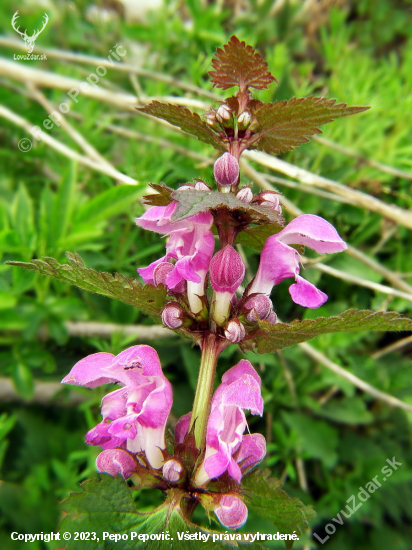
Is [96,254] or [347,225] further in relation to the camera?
[347,225]

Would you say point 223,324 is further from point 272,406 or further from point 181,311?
point 272,406

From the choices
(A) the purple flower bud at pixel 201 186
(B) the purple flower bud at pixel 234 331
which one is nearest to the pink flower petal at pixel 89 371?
(B) the purple flower bud at pixel 234 331

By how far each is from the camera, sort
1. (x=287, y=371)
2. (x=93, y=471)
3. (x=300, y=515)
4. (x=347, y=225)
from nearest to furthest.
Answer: (x=300, y=515) → (x=93, y=471) → (x=287, y=371) → (x=347, y=225)

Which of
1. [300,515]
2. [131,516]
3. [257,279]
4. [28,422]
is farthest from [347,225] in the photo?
[28,422]

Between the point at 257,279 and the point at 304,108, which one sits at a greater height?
the point at 304,108

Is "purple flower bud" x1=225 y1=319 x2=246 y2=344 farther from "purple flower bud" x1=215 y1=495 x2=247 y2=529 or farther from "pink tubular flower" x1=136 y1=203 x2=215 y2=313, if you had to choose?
"purple flower bud" x1=215 y1=495 x2=247 y2=529

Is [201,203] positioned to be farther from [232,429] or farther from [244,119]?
[232,429]

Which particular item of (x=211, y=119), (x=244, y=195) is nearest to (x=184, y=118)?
(x=211, y=119)

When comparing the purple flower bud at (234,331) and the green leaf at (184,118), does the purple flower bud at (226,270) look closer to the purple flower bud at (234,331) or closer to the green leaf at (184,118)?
the purple flower bud at (234,331)
